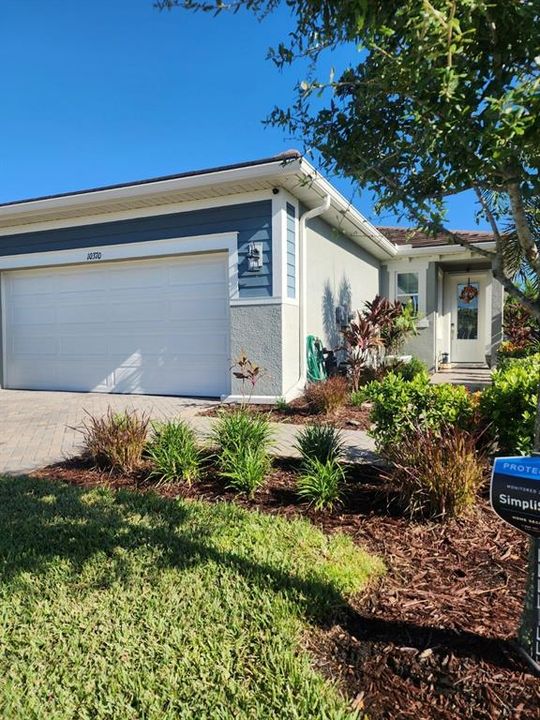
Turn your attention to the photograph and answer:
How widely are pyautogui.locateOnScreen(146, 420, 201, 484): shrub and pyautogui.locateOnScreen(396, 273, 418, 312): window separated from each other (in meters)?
11.4

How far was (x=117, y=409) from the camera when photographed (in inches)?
329

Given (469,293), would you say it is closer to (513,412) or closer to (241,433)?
(513,412)

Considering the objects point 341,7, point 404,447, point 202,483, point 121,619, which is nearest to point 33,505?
point 202,483

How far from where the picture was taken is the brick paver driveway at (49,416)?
217 inches

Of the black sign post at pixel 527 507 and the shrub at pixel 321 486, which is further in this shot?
the shrub at pixel 321 486

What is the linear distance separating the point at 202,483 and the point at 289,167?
17.2ft

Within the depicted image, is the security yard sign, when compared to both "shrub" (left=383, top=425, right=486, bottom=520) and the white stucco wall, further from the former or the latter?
the white stucco wall

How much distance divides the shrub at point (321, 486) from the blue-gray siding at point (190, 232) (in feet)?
16.5

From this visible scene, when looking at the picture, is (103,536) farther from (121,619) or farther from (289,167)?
(289,167)

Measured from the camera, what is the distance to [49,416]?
790cm

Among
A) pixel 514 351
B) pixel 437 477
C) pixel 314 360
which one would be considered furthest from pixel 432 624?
pixel 514 351

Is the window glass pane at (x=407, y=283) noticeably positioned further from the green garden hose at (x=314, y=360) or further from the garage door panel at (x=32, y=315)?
the garage door panel at (x=32, y=315)

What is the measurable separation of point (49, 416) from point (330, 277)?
6661 mm

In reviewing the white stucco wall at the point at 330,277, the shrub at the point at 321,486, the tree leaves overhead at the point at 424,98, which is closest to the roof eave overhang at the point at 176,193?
the white stucco wall at the point at 330,277
